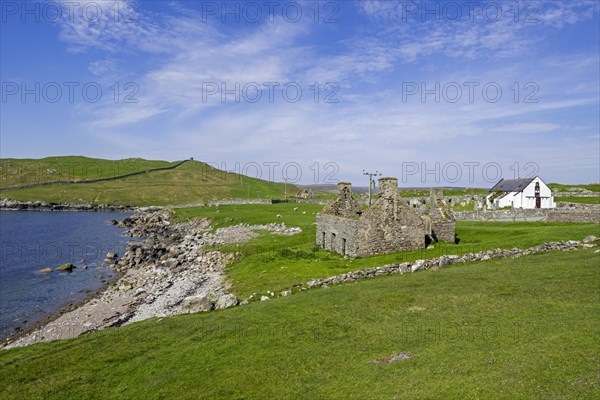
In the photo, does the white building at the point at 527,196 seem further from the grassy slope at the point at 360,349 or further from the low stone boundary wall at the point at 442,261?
the grassy slope at the point at 360,349

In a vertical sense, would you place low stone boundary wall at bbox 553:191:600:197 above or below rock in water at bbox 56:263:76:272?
above

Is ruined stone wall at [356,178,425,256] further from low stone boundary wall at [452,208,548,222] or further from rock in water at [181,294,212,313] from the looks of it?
low stone boundary wall at [452,208,548,222]

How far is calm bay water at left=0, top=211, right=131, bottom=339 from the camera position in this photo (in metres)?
36.9

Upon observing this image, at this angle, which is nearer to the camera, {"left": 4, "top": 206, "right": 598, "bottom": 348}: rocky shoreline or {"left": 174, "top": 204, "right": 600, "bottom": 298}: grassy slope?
{"left": 4, "top": 206, "right": 598, "bottom": 348}: rocky shoreline

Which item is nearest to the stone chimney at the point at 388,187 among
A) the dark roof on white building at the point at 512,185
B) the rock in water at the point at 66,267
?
the rock in water at the point at 66,267

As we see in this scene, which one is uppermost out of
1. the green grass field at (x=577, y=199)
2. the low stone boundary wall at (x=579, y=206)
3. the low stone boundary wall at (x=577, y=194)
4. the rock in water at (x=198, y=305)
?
the low stone boundary wall at (x=577, y=194)

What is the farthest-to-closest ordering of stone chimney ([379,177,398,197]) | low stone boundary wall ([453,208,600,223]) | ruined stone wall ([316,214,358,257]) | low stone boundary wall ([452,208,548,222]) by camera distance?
low stone boundary wall ([452,208,548,222]), low stone boundary wall ([453,208,600,223]), ruined stone wall ([316,214,358,257]), stone chimney ([379,177,398,197])

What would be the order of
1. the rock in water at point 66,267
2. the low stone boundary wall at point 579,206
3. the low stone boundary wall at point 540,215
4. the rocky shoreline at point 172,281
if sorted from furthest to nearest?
the low stone boundary wall at point 579,206
the rock in water at point 66,267
the low stone boundary wall at point 540,215
the rocky shoreline at point 172,281

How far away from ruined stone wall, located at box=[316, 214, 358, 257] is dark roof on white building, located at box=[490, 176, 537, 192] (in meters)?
59.5

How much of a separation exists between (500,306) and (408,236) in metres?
17.8

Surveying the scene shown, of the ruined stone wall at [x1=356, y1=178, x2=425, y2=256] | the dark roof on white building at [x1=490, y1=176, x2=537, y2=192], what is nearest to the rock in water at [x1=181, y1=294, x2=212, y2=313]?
the ruined stone wall at [x1=356, y1=178, x2=425, y2=256]

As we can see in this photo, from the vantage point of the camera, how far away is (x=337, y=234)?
37.8 m

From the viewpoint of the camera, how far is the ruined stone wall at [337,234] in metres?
35.3

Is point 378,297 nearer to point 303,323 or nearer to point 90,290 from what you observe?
point 303,323
